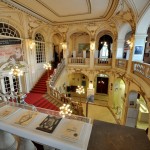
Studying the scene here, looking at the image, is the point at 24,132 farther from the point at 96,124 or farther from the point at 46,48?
the point at 46,48

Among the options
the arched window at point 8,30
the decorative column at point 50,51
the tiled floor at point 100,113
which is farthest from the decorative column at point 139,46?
the arched window at point 8,30

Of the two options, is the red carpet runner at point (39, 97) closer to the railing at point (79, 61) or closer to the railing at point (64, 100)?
the railing at point (64, 100)

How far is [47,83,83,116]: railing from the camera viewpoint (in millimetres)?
7734

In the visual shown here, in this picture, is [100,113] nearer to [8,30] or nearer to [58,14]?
[58,14]

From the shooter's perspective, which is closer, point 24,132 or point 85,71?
point 24,132

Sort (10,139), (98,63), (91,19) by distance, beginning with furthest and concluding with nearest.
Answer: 1. (98,63)
2. (91,19)
3. (10,139)

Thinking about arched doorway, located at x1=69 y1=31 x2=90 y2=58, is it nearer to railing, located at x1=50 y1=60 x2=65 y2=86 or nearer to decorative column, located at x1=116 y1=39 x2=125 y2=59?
railing, located at x1=50 y1=60 x2=65 y2=86

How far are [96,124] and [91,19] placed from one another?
11.6 metres

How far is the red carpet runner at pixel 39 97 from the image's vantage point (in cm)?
821

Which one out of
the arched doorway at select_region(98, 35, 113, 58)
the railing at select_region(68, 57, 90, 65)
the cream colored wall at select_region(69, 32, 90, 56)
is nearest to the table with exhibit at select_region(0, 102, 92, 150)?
the railing at select_region(68, 57, 90, 65)

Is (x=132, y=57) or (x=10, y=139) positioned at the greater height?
(x=132, y=57)

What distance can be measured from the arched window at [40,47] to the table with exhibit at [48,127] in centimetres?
1073

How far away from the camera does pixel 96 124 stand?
115 cm

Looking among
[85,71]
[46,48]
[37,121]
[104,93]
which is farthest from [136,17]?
[104,93]
